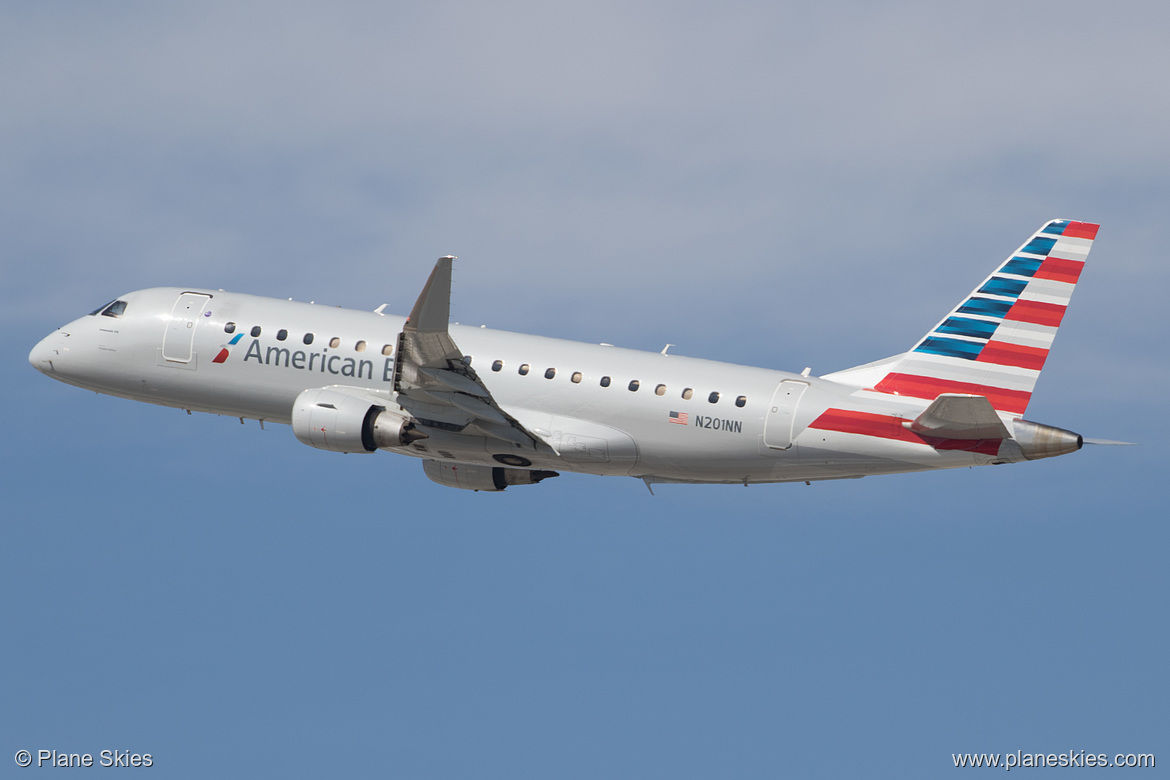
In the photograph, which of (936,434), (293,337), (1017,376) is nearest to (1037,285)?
(1017,376)

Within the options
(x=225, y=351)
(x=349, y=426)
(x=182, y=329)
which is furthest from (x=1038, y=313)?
(x=182, y=329)

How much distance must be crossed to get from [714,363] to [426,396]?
821 centimetres

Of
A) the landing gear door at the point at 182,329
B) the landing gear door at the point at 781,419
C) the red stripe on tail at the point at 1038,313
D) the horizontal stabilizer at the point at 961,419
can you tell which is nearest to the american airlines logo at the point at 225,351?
the landing gear door at the point at 182,329

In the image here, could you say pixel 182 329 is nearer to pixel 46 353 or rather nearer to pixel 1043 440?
pixel 46 353

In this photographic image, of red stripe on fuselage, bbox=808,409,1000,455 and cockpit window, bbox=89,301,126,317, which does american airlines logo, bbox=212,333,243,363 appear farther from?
red stripe on fuselage, bbox=808,409,1000,455

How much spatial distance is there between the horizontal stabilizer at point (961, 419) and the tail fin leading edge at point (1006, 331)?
1716 mm

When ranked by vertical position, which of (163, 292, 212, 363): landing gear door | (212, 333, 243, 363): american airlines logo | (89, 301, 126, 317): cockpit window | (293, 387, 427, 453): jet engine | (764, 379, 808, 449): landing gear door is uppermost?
(89, 301, 126, 317): cockpit window

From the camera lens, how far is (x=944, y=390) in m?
42.2

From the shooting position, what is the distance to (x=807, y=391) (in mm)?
42562

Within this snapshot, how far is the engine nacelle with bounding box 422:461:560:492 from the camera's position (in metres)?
47.8

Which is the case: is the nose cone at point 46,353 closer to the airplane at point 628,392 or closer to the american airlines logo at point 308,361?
the airplane at point 628,392

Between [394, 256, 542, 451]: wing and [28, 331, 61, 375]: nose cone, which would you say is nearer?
[394, 256, 542, 451]: wing

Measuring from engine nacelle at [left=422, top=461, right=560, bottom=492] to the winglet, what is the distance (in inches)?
325

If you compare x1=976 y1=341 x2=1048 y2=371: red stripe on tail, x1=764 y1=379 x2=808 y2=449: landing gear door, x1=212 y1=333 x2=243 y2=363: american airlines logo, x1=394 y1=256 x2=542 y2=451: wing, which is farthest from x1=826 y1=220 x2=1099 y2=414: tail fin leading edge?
x1=212 y1=333 x2=243 y2=363: american airlines logo
